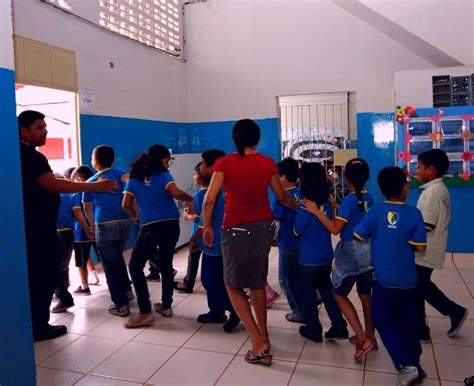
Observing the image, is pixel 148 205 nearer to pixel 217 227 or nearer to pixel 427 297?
pixel 217 227

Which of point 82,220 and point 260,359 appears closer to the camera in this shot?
point 260,359

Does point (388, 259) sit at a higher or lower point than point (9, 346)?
higher

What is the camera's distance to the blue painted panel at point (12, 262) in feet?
6.64

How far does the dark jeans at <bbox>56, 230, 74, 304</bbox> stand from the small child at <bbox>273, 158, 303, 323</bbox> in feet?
5.74

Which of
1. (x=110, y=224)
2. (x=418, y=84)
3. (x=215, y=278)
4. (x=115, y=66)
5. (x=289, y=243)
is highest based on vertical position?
(x=115, y=66)

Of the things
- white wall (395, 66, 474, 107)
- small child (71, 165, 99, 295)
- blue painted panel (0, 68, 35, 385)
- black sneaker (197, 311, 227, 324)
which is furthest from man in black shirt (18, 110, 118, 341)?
white wall (395, 66, 474, 107)

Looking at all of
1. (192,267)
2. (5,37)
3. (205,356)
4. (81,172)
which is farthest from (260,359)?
(81,172)

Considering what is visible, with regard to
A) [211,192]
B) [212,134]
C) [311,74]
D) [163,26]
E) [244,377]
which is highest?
[163,26]

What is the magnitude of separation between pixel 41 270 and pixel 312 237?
68.7 inches

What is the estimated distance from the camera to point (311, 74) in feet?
20.2

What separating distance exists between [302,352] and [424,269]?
35.4 inches

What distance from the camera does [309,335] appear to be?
2883mm

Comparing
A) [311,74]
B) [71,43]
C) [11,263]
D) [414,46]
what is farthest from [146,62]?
[11,263]

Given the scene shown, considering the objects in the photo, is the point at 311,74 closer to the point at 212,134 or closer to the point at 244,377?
the point at 212,134
